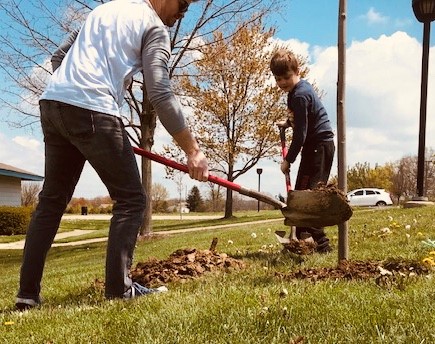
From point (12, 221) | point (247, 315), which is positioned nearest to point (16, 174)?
point (12, 221)

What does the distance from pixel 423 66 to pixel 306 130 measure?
10794mm

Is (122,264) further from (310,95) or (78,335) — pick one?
(310,95)

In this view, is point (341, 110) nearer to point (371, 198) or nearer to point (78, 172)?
point (78, 172)

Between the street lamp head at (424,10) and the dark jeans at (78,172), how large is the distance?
1319cm

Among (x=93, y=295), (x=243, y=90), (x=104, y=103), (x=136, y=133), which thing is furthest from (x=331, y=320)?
(x=243, y=90)

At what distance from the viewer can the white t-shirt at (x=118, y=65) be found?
3152 mm

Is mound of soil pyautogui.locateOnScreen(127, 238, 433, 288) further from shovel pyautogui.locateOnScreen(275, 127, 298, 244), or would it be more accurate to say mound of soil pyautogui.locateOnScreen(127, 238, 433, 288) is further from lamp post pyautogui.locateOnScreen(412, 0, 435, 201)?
lamp post pyautogui.locateOnScreen(412, 0, 435, 201)

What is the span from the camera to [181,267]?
4.48 m

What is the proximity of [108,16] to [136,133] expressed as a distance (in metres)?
14.1

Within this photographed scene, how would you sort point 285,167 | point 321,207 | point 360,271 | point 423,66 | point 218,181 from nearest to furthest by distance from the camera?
A: 1. point 218,181
2. point 360,271
3. point 321,207
4. point 285,167
5. point 423,66

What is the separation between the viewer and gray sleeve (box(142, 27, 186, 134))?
316cm

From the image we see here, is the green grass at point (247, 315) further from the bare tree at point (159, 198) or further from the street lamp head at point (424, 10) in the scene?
the bare tree at point (159, 198)

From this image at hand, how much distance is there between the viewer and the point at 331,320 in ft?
7.93

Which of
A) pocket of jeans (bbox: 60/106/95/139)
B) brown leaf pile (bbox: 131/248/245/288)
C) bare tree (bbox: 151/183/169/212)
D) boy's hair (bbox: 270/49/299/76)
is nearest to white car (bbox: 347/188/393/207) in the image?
bare tree (bbox: 151/183/169/212)
